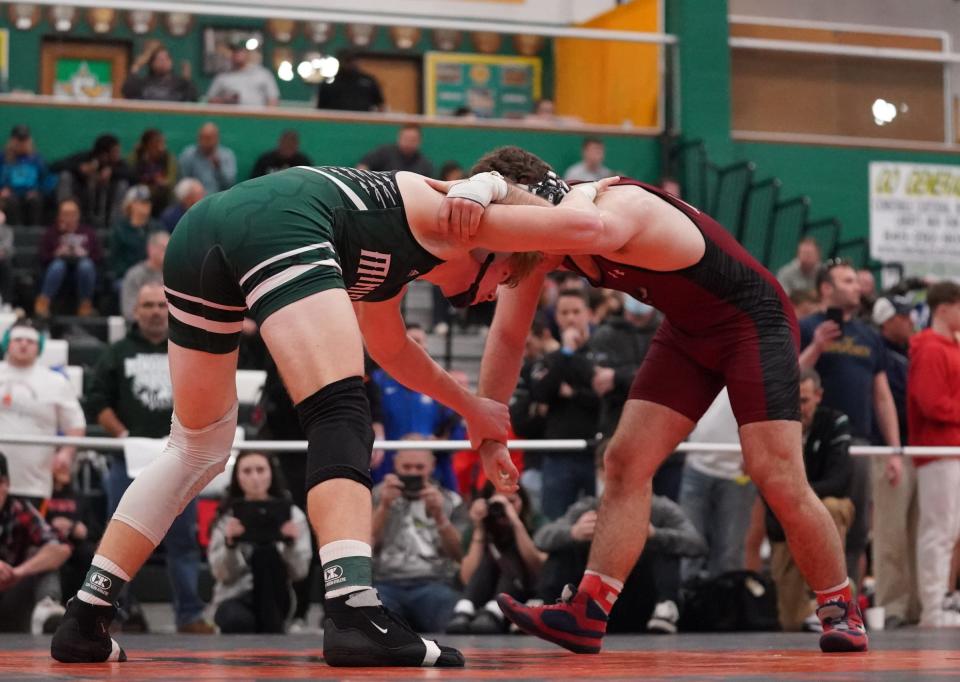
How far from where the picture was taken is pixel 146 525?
4.21 m

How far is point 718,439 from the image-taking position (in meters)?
8.59

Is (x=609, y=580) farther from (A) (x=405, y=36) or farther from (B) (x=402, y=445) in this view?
(A) (x=405, y=36)

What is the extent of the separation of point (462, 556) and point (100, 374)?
2.17 meters

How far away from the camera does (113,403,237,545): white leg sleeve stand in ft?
13.8

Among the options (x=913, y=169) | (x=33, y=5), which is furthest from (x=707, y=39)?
(x=33, y=5)

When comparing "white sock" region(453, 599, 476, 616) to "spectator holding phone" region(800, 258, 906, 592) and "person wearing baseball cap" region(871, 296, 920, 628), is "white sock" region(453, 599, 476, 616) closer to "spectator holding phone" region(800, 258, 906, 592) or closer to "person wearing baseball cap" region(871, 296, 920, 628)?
"person wearing baseball cap" region(871, 296, 920, 628)

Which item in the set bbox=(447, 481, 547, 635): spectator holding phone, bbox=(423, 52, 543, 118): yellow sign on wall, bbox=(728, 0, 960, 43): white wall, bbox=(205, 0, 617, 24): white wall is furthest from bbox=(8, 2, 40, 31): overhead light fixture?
bbox=(447, 481, 547, 635): spectator holding phone

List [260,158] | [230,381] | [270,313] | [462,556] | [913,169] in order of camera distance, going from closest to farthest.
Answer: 1. [270,313]
2. [230,381]
3. [462,556]
4. [260,158]
5. [913,169]

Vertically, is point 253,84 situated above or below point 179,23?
below

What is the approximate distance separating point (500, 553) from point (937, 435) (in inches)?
105

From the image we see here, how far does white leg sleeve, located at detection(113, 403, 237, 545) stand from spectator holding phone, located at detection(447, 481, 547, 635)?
137 inches

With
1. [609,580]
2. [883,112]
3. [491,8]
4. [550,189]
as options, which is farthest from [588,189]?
[491,8]

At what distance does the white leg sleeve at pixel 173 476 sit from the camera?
4.21 metres

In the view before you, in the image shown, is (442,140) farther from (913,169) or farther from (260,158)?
(913,169)
